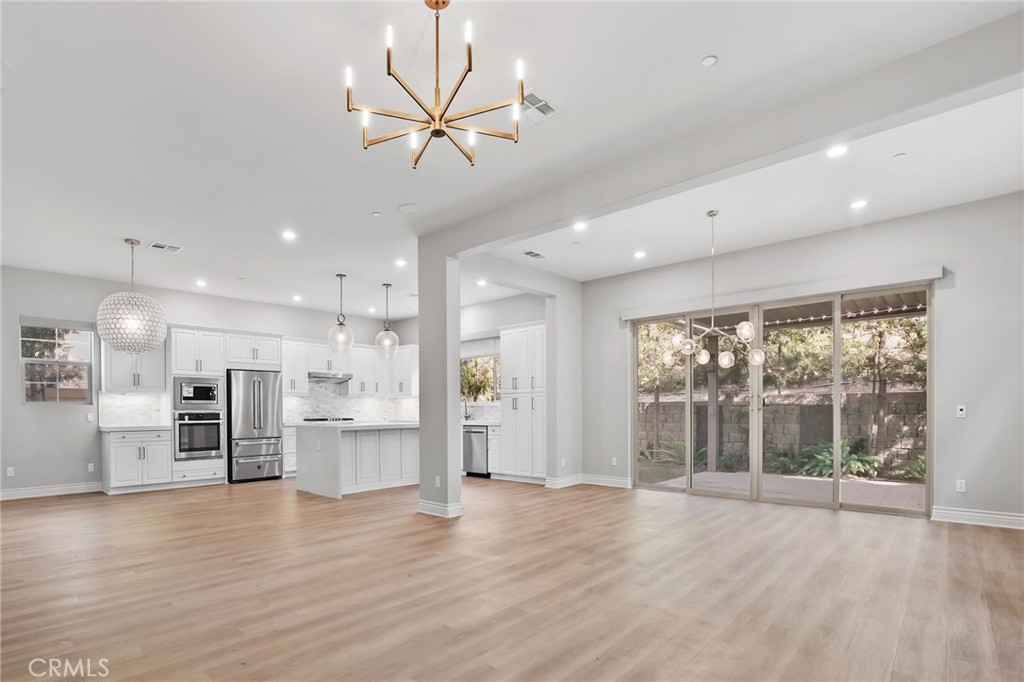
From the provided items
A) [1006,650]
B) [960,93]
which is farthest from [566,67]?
[1006,650]

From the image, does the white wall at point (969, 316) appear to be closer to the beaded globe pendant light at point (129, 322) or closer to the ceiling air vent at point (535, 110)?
the ceiling air vent at point (535, 110)

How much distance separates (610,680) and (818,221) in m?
4.98

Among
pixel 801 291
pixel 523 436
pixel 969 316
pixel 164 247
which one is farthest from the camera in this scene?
pixel 523 436

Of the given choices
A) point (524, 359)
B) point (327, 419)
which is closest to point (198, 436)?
point (327, 419)

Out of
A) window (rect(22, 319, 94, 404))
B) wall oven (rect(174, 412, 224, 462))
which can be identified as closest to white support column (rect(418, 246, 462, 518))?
wall oven (rect(174, 412, 224, 462))

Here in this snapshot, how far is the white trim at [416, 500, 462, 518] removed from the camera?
17.7 ft

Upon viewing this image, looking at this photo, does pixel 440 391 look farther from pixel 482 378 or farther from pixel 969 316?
pixel 969 316

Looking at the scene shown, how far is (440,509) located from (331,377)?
5.41 meters

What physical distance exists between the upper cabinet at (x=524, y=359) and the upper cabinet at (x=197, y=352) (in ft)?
14.6

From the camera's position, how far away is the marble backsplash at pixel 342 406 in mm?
9742

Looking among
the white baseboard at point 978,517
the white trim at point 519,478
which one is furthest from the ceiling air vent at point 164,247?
the white baseboard at point 978,517

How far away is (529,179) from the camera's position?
4.47 meters

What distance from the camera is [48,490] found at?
704 cm

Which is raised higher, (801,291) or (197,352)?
(801,291)
